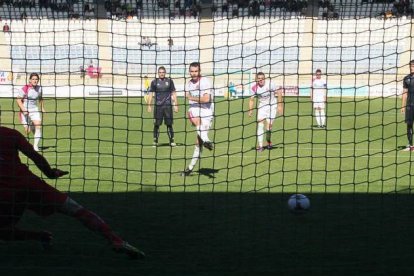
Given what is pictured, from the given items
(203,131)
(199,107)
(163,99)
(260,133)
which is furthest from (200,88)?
(163,99)

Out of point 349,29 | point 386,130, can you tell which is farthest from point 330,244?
point 349,29

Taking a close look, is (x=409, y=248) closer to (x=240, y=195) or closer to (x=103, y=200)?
(x=240, y=195)

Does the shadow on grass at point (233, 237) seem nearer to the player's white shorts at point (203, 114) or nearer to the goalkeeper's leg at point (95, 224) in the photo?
the goalkeeper's leg at point (95, 224)

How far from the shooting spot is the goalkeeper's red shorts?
6379mm

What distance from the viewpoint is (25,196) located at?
6.49m

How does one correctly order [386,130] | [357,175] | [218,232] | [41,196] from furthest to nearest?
[386,130]
[357,175]
[218,232]
[41,196]

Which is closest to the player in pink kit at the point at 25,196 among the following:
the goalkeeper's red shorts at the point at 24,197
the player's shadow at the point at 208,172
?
the goalkeeper's red shorts at the point at 24,197

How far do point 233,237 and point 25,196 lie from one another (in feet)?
7.93

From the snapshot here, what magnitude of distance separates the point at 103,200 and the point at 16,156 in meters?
3.04

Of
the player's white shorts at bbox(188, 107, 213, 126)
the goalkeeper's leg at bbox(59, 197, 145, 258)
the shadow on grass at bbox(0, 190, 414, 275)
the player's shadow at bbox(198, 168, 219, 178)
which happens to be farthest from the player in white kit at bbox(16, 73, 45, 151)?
the goalkeeper's leg at bbox(59, 197, 145, 258)

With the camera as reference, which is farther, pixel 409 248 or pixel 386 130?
pixel 386 130

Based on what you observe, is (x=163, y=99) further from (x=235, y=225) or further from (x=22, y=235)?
(x=22, y=235)

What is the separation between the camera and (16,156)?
21.4 ft

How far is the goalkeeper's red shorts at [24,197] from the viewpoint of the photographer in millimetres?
6379
